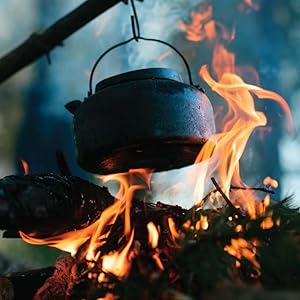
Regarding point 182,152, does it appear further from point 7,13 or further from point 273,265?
point 7,13

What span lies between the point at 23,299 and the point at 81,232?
44 cm

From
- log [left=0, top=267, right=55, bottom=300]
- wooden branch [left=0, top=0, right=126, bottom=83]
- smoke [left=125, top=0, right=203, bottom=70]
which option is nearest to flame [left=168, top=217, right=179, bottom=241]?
log [left=0, top=267, right=55, bottom=300]

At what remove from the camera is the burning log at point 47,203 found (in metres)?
2.00

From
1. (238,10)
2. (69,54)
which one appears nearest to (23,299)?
(69,54)

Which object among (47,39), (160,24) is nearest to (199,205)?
(47,39)

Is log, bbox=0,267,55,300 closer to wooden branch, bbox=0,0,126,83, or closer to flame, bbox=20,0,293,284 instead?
flame, bbox=20,0,293,284

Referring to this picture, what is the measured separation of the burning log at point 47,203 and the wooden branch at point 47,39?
0.51 metres

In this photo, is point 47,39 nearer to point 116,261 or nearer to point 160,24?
point 116,261

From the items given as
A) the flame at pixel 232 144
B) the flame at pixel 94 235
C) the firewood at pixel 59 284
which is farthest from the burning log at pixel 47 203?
the flame at pixel 232 144

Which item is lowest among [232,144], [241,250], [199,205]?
[232,144]

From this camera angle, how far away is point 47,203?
2.10 metres

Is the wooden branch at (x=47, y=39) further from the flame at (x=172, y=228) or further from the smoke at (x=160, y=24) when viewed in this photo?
the smoke at (x=160, y=24)

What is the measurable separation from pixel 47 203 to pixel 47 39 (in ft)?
2.22

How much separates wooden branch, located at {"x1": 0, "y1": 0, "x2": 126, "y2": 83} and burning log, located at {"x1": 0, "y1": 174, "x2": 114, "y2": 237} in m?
0.51
